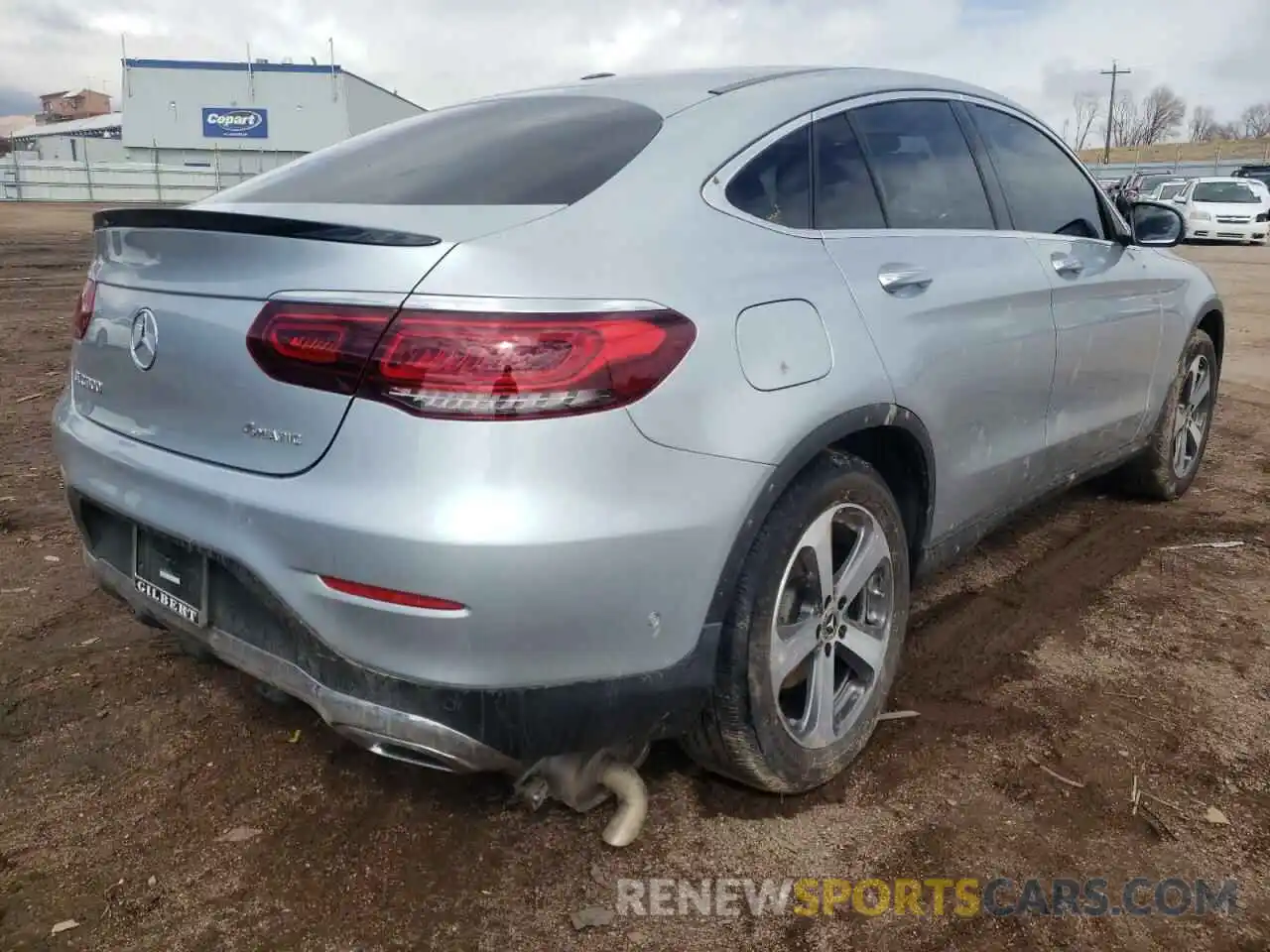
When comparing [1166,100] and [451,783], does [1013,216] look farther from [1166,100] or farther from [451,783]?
[1166,100]

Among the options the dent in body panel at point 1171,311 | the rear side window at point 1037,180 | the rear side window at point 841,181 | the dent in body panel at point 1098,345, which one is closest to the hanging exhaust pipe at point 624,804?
the rear side window at point 841,181

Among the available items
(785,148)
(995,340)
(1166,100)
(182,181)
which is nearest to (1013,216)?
(995,340)

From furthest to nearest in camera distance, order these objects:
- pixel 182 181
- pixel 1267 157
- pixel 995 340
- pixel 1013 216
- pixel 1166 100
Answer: pixel 1166 100
pixel 1267 157
pixel 182 181
pixel 1013 216
pixel 995 340

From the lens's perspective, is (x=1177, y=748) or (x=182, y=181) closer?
(x=1177, y=748)

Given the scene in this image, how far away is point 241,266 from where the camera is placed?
2.03m

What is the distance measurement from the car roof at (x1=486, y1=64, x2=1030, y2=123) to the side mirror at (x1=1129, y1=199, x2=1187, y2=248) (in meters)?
1.45

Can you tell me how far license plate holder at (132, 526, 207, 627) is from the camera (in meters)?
2.15

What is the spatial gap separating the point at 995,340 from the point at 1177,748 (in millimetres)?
1192

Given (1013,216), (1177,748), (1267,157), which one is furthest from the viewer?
(1267,157)

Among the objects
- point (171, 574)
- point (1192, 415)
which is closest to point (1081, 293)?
point (1192, 415)

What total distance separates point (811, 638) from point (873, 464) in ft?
1.82

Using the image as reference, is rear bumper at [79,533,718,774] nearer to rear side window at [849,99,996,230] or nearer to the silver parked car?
the silver parked car

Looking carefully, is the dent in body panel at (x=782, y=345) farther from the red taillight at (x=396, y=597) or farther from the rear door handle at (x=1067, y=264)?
the rear door handle at (x=1067, y=264)

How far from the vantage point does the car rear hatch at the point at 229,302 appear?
74.2 inches
